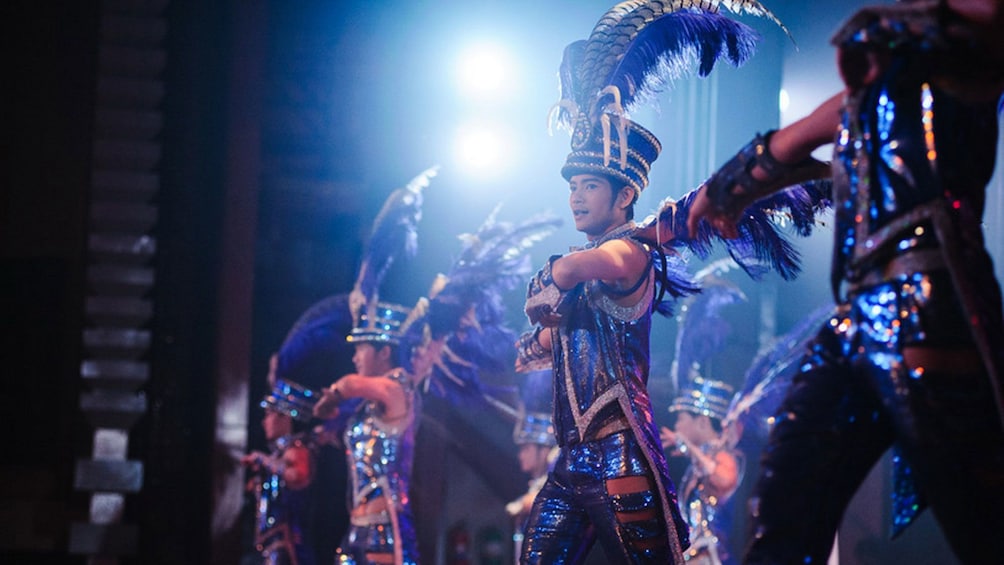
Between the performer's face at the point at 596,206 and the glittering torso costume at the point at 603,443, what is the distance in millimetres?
100

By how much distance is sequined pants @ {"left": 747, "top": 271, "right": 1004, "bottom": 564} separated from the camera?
6.09 ft

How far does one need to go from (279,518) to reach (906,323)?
563 cm

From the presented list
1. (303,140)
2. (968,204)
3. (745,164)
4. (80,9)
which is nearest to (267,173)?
(303,140)

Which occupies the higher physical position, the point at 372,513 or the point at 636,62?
the point at 636,62

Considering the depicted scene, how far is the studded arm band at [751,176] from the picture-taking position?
233cm

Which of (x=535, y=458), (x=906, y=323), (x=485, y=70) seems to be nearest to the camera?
(x=906, y=323)

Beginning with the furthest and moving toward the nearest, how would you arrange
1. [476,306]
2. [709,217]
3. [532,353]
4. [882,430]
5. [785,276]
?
[476,306] → [532,353] → [785,276] → [709,217] → [882,430]

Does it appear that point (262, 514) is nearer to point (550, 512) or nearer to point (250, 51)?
point (250, 51)

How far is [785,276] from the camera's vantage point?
3.20 meters

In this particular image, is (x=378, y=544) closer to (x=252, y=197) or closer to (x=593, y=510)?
(x=252, y=197)

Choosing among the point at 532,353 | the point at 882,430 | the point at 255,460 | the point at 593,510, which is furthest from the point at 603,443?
the point at 255,460

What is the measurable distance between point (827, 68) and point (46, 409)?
509cm

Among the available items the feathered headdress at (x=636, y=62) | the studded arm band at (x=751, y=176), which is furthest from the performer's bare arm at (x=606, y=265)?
the studded arm band at (x=751, y=176)

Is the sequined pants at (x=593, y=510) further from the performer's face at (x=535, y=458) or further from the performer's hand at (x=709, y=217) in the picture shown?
the performer's face at (x=535, y=458)
